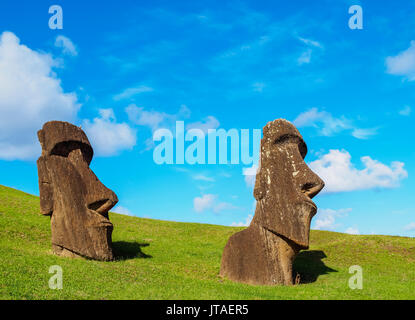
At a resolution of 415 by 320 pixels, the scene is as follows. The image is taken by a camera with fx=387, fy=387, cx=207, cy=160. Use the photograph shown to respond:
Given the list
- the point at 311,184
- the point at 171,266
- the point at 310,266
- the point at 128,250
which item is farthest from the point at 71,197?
the point at 310,266

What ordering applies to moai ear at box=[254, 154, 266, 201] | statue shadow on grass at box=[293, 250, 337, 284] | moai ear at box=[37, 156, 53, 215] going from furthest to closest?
statue shadow on grass at box=[293, 250, 337, 284] → moai ear at box=[37, 156, 53, 215] → moai ear at box=[254, 154, 266, 201]

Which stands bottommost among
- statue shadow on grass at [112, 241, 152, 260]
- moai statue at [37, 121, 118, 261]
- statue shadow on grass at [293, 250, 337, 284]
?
statue shadow on grass at [293, 250, 337, 284]

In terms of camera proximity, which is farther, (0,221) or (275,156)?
(0,221)

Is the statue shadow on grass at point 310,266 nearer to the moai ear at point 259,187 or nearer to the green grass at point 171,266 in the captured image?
the green grass at point 171,266

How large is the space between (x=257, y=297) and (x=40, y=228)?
630 inches

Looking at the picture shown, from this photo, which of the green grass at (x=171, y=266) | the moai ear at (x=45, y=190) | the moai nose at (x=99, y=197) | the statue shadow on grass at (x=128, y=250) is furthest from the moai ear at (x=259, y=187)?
the moai ear at (x=45, y=190)

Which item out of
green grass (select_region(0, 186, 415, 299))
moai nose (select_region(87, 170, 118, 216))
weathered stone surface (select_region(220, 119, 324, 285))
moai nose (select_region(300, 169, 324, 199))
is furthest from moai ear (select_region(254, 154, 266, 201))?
moai nose (select_region(87, 170, 118, 216))

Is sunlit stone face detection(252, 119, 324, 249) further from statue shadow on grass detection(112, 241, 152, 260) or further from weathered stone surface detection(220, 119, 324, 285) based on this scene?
statue shadow on grass detection(112, 241, 152, 260)

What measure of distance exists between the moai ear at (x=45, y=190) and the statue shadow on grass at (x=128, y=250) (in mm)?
3868

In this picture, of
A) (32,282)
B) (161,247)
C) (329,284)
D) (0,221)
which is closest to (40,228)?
(0,221)

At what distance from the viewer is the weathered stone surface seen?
15.4 meters
